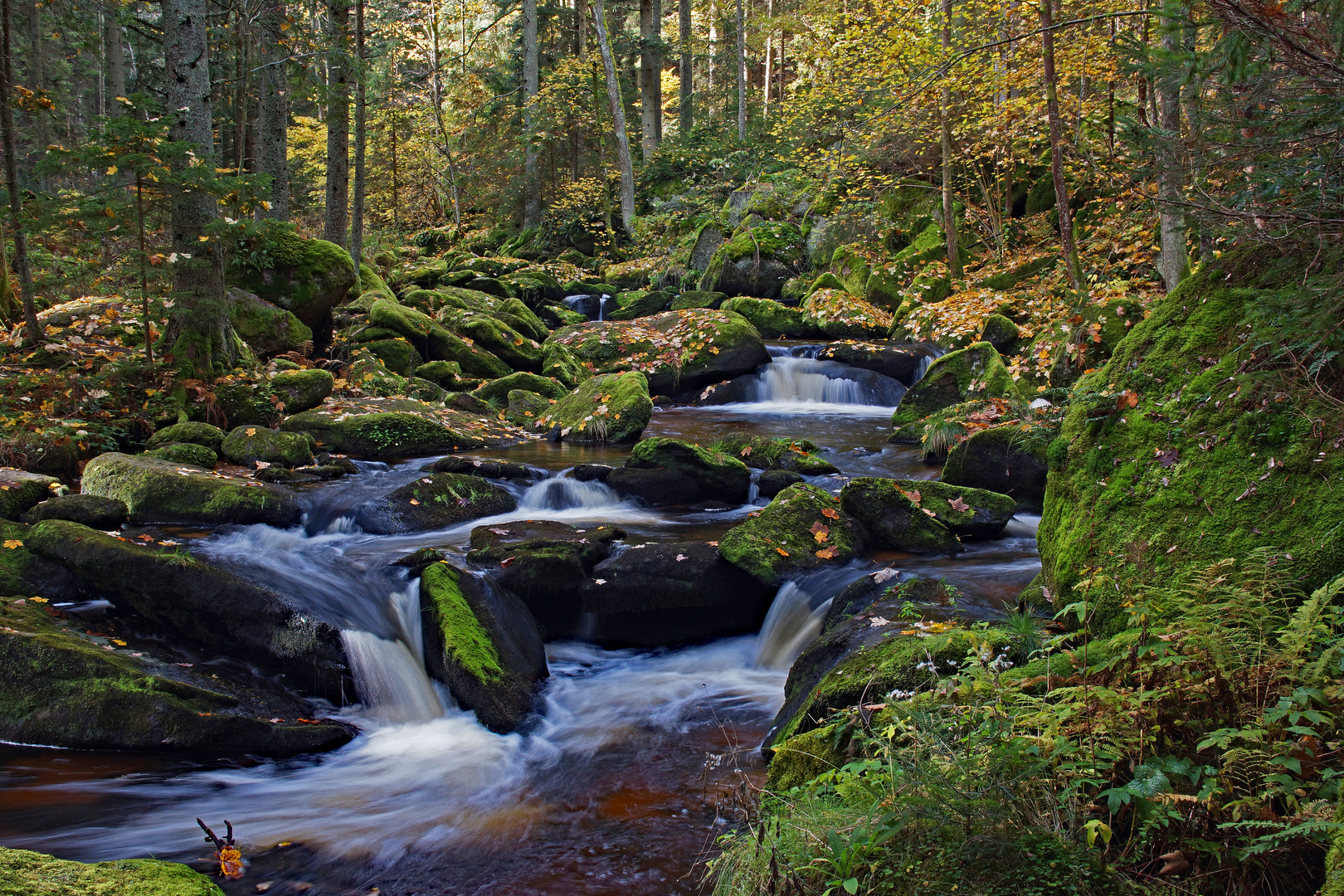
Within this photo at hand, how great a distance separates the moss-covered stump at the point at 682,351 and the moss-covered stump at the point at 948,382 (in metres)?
4.00

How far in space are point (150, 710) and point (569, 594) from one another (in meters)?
3.10

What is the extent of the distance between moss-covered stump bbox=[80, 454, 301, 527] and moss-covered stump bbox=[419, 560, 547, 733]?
2.71 metres

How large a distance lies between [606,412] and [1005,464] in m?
6.01

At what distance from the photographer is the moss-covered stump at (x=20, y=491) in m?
7.00

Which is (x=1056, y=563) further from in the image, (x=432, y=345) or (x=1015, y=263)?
(x=432, y=345)

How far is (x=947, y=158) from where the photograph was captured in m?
14.8

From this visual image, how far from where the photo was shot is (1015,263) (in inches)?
570

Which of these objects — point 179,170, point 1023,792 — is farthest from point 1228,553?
point 179,170

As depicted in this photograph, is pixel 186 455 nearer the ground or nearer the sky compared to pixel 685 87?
nearer the ground

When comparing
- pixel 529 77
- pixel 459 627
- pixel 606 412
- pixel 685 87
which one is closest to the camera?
pixel 459 627

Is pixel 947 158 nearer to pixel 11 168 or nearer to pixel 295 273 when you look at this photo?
pixel 295 273

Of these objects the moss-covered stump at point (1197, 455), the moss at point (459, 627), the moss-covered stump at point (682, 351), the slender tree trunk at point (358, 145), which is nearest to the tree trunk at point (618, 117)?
the slender tree trunk at point (358, 145)

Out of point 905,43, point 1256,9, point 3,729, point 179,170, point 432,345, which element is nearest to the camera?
point 1256,9

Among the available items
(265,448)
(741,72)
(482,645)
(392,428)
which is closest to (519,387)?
(392,428)
